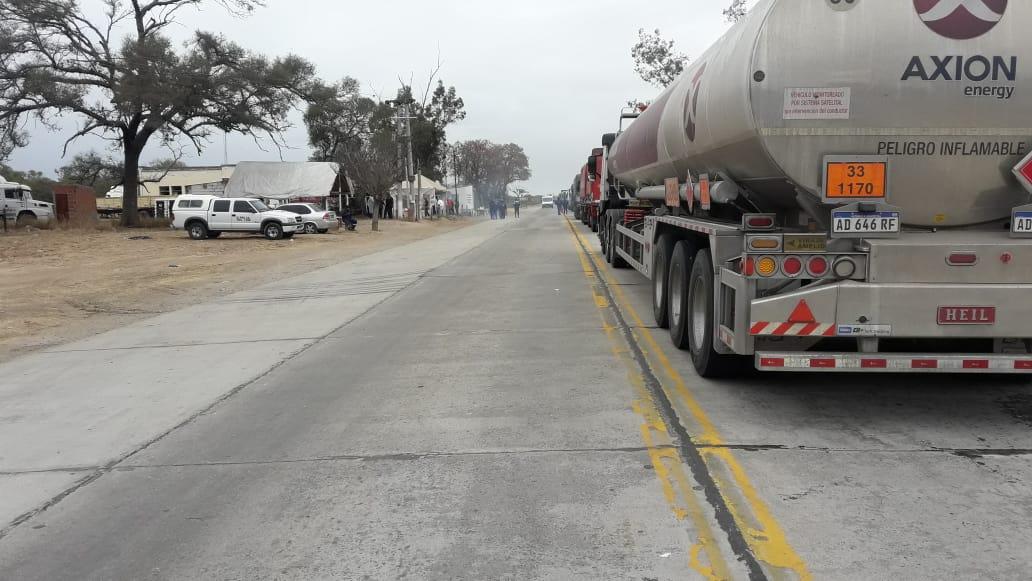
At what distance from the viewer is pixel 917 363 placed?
543 cm

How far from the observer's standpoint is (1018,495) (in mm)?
4301

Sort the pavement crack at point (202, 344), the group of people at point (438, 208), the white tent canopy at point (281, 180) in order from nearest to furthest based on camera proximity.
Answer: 1. the pavement crack at point (202, 344)
2. the white tent canopy at point (281, 180)
3. the group of people at point (438, 208)

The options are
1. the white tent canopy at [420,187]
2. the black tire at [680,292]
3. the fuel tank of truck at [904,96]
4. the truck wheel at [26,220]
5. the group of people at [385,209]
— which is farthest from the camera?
the white tent canopy at [420,187]

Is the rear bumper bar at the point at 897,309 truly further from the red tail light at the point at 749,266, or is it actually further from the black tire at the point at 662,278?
the black tire at the point at 662,278

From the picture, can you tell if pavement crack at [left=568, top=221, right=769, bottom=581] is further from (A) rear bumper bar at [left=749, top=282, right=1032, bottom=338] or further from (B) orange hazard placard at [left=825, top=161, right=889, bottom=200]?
(B) orange hazard placard at [left=825, top=161, right=889, bottom=200]

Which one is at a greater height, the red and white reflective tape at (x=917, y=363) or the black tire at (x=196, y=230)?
the black tire at (x=196, y=230)

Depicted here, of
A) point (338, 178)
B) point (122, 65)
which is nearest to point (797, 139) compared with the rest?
point (122, 65)

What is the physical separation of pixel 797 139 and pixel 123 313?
11.3 meters

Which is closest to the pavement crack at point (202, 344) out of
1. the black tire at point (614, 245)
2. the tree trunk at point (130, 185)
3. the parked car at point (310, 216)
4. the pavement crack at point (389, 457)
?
the pavement crack at point (389, 457)

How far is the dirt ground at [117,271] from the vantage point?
1206 cm

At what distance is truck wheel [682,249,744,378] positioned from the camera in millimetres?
6777

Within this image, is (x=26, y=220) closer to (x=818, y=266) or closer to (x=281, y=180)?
(x=281, y=180)

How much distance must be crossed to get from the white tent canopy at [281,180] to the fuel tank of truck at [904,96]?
145 ft

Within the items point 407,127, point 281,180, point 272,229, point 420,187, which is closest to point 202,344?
point 272,229
